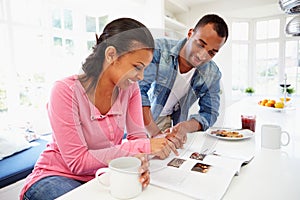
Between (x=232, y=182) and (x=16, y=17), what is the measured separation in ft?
8.07

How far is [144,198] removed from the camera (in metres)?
0.53

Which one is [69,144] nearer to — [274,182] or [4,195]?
[274,182]

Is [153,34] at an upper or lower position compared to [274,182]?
upper

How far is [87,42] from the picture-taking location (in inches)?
112

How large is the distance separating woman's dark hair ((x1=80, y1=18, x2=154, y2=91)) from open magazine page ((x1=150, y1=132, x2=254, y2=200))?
391 millimetres

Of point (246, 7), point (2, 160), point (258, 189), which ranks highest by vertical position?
point (246, 7)

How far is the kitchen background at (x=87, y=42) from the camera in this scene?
2.14 m

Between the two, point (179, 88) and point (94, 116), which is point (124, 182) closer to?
point (94, 116)

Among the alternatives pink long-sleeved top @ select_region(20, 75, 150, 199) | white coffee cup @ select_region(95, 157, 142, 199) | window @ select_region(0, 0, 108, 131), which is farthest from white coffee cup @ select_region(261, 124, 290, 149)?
window @ select_region(0, 0, 108, 131)

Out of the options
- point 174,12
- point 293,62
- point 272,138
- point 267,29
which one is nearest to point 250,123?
point 272,138

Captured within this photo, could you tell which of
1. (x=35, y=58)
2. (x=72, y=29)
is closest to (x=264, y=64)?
(x=72, y=29)

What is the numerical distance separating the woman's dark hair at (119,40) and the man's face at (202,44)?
29cm

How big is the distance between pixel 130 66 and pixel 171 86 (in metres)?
0.44

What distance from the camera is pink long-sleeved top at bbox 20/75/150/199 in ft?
2.23
